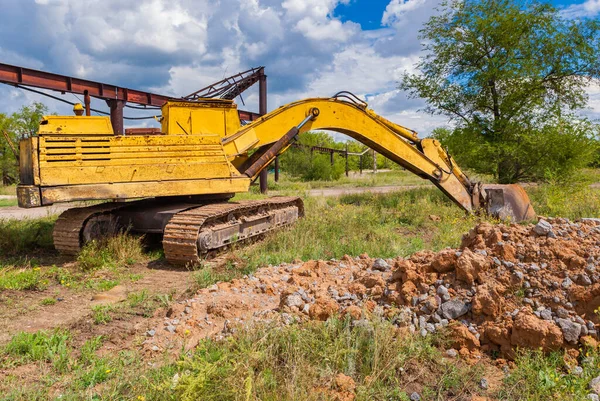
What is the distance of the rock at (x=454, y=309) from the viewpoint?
3713mm

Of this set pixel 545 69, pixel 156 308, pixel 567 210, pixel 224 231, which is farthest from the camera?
pixel 545 69

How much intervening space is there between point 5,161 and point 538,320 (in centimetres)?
3167

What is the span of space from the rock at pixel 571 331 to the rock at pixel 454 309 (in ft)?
2.29

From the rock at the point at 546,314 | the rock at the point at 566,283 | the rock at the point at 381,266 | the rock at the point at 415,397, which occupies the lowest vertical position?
the rock at the point at 415,397

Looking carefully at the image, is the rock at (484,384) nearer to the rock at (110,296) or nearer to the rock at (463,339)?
the rock at (463,339)

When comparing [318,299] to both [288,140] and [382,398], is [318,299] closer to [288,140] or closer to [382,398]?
[382,398]

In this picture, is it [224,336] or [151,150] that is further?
[151,150]

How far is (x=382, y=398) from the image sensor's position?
9.23 ft

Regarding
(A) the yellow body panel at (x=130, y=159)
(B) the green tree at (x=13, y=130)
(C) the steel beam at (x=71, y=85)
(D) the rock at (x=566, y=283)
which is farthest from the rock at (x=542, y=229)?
(B) the green tree at (x=13, y=130)

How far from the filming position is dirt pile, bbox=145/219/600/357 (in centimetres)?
347

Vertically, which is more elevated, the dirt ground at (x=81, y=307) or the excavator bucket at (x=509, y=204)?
the excavator bucket at (x=509, y=204)

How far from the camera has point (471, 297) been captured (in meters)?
3.79

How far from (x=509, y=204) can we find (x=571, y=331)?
7234mm

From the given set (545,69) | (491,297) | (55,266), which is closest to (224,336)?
(491,297)
